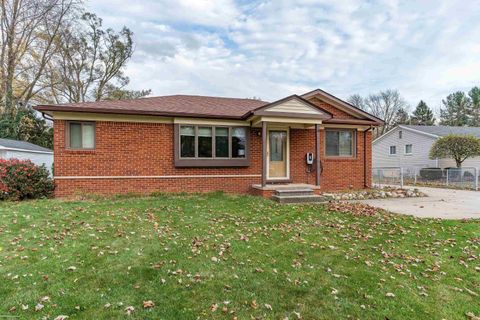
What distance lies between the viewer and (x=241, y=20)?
1401cm

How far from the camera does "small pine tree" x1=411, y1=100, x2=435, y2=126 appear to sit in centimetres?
4450

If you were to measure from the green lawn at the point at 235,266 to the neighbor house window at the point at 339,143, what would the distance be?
17.1ft

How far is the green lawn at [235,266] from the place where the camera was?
301cm

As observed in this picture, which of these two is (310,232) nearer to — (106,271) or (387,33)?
(106,271)

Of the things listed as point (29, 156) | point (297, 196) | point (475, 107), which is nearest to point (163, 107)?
point (297, 196)

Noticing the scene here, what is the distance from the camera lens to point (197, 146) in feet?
33.6

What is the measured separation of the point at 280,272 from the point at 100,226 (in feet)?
12.9

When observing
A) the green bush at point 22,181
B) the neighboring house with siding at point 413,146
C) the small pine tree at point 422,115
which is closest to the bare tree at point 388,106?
the small pine tree at point 422,115

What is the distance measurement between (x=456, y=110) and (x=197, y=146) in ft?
164

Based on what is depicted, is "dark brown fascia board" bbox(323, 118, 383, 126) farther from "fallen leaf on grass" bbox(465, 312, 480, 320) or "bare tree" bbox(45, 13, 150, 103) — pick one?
"bare tree" bbox(45, 13, 150, 103)

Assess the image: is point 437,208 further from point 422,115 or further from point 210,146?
point 422,115

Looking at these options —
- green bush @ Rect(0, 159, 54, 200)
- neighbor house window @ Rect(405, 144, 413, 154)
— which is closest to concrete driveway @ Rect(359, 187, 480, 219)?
green bush @ Rect(0, 159, 54, 200)

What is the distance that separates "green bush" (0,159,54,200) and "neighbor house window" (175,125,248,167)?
4310mm

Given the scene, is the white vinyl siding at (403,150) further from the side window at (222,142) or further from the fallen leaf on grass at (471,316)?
the fallen leaf on grass at (471,316)
